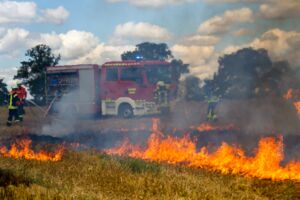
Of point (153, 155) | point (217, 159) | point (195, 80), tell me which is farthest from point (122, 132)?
point (195, 80)

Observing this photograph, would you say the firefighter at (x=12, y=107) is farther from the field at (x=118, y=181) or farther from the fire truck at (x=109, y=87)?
the field at (x=118, y=181)

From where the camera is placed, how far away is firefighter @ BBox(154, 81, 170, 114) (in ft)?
69.2

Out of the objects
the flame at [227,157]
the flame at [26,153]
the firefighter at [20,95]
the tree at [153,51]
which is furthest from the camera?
the tree at [153,51]

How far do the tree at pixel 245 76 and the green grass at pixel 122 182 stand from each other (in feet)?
43.3

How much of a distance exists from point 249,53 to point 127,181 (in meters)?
16.7

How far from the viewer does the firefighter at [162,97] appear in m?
21.1

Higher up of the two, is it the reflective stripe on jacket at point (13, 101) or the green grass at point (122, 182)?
the reflective stripe on jacket at point (13, 101)

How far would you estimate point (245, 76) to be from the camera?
95.3ft

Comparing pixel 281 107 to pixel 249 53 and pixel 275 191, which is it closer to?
pixel 249 53

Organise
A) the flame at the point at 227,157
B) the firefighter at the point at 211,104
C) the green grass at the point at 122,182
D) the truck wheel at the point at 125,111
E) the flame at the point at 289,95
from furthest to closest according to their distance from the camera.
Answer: the truck wheel at the point at 125,111 → the flame at the point at 289,95 → the firefighter at the point at 211,104 → the flame at the point at 227,157 → the green grass at the point at 122,182

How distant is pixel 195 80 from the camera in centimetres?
2931

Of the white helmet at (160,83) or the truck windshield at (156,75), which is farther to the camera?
the truck windshield at (156,75)

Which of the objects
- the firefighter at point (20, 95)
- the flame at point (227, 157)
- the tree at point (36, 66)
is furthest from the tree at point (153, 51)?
the flame at point (227, 157)

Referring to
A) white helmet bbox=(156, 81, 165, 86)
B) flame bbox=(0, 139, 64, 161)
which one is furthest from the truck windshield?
flame bbox=(0, 139, 64, 161)
